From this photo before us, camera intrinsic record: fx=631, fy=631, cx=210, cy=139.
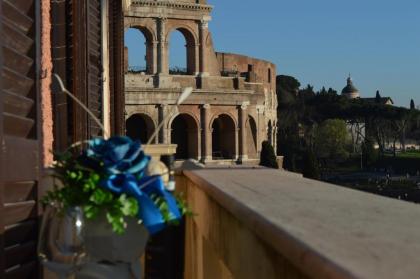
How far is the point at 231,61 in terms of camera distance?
39750 millimetres

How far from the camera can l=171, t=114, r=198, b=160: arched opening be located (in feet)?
109

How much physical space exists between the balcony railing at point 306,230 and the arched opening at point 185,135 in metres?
29.8

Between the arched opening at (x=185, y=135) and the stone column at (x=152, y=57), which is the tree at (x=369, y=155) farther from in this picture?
the stone column at (x=152, y=57)

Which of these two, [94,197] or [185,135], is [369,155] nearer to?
[185,135]

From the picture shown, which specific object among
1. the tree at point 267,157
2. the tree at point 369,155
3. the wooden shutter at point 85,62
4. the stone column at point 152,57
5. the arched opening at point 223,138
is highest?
the stone column at point 152,57

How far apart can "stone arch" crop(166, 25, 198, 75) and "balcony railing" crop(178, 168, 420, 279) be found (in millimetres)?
30084

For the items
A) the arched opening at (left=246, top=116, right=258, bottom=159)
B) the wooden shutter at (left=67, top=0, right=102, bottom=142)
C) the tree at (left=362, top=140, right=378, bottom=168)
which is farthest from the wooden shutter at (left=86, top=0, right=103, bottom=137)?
the tree at (left=362, top=140, right=378, bottom=168)

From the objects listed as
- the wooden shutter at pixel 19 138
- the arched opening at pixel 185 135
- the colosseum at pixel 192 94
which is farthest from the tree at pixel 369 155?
the wooden shutter at pixel 19 138

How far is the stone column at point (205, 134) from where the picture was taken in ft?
107

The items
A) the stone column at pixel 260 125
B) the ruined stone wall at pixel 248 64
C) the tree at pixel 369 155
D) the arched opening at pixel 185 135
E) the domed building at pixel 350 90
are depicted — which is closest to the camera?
the arched opening at pixel 185 135

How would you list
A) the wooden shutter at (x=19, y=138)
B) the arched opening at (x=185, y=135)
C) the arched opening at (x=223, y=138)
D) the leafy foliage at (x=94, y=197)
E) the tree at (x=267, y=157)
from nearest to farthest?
the leafy foliage at (x=94, y=197) < the wooden shutter at (x=19, y=138) < the arched opening at (x=185, y=135) < the tree at (x=267, y=157) < the arched opening at (x=223, y=138)

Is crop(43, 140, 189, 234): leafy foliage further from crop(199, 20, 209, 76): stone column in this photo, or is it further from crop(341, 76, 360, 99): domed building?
crop(341, 76, 360, 99): domed building

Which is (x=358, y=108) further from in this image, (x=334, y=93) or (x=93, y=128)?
(x=93, y=128)

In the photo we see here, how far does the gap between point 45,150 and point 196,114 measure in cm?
2961
